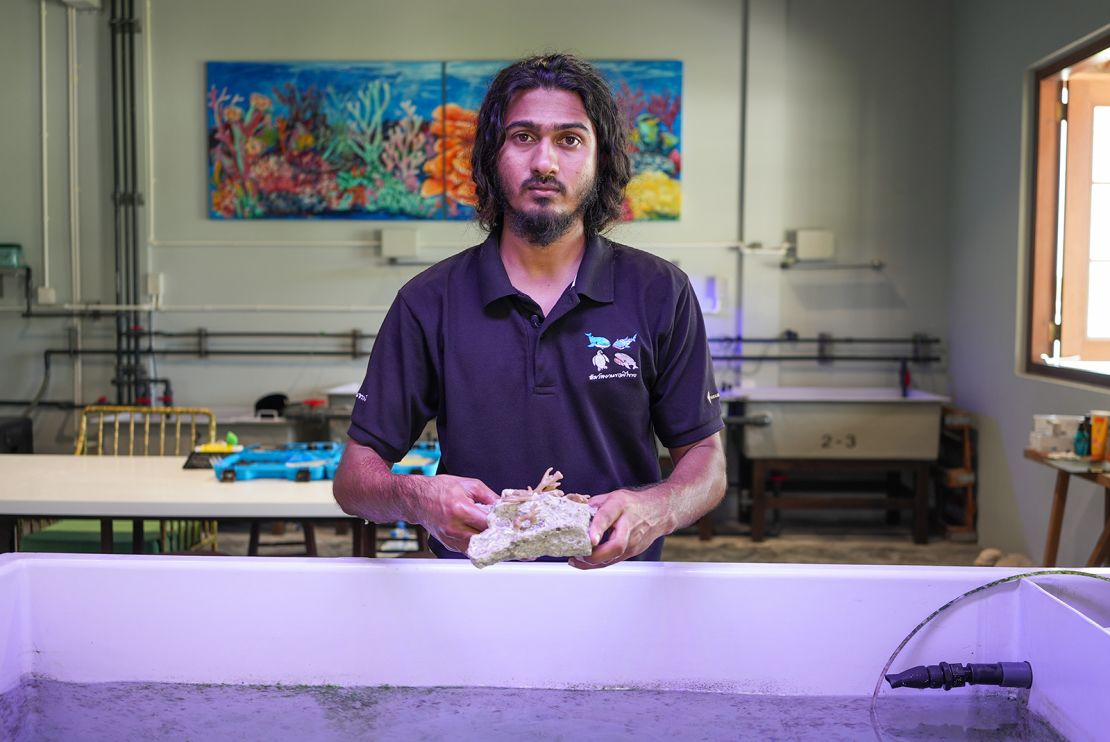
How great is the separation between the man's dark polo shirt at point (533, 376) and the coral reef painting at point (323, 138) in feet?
12.9

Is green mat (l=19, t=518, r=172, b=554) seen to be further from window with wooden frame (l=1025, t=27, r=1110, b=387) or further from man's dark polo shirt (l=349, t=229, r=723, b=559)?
window with wooden frame (l=1025, t=27, r=1110, b=387)

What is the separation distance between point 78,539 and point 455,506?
87.9 inches

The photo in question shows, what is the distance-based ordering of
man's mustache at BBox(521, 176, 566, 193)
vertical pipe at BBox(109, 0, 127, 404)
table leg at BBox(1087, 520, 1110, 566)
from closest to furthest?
1. man's mustache at BBox(521, 176, 566, 193)
2. table leg at BBox(1087, 520, 1110, 566)
3. vertical pipe at BBox(109, 0, 127, 404)

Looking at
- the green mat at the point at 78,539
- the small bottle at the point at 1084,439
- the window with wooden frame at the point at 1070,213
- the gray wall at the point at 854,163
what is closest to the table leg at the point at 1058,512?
the small bottle at the point at 1084,439

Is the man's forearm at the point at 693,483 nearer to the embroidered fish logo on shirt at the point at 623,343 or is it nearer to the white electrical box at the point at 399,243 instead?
the embroidered fish logo on shirt at the point at 623,343

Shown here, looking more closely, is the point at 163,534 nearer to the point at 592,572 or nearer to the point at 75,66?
the point at 592,572

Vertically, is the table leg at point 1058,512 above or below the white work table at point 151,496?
below

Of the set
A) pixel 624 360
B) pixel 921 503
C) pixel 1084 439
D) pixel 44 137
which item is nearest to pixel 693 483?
pixel 624 360

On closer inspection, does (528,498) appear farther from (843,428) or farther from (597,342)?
(843,428)

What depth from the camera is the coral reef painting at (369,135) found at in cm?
541

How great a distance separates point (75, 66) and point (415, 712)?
5185mm

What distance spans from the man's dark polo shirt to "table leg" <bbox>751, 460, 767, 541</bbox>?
11.3 feet

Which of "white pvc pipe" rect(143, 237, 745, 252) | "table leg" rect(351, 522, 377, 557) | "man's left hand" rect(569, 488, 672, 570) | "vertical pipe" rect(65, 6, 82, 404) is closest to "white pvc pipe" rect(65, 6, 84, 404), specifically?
"vertical pipe" rect(65, 6, 82, 404)

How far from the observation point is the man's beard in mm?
1624
